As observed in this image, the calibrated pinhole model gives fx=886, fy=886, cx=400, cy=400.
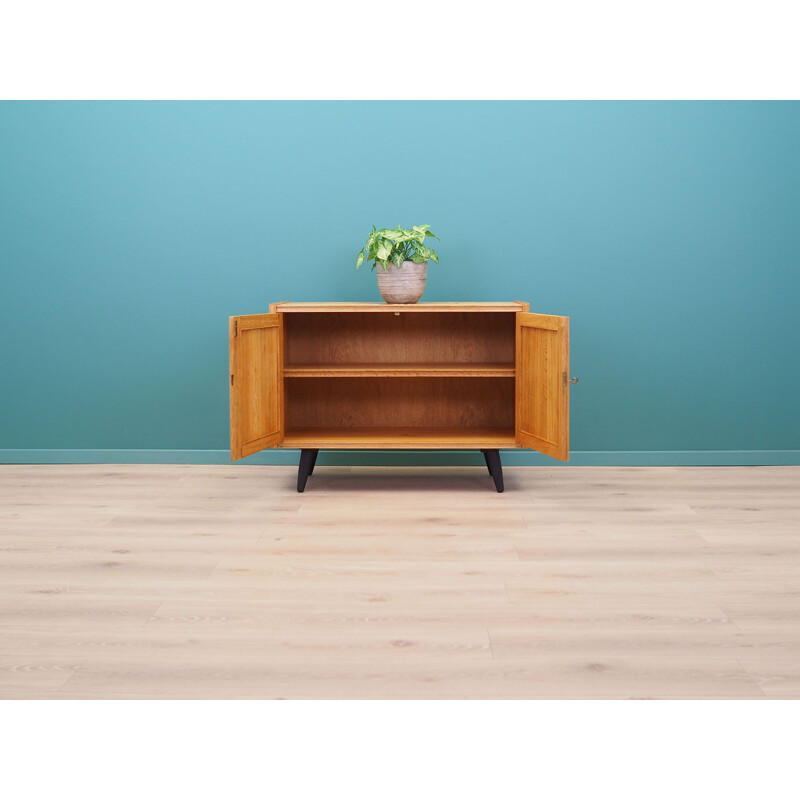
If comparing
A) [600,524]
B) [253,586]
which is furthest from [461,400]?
[253,586]

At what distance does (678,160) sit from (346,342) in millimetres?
1718

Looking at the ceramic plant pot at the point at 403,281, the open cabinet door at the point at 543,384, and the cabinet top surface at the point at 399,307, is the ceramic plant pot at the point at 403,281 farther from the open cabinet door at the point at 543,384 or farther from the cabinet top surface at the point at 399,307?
the open cabinet door at the point at 543,384

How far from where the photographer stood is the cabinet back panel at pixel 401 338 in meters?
4.00

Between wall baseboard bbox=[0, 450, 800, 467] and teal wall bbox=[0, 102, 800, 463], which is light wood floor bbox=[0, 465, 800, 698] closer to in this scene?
wall baseboard bbox=[0, 450, 800, 467]

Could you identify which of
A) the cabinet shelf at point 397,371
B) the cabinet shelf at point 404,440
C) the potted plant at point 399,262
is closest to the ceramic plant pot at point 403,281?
the potted plant at point 399,262

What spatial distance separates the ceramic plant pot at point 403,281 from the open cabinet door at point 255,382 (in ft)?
1.52

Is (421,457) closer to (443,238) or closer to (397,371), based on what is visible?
(397,371)

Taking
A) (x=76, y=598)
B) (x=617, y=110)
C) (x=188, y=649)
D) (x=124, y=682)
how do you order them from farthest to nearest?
1. (x=617, y=110)
2. (x=76, y=598)
3. (x=188, y=649)
4. (x=124, y=682)

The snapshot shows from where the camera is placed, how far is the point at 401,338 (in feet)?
13.1

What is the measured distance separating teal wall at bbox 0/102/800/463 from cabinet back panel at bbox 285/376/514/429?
249 mm

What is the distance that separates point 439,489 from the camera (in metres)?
3.67

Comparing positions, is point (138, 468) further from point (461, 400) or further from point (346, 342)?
point (461, 400)

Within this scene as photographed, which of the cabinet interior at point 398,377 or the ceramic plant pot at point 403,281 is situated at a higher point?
the ceramic plant pot at point 403,281

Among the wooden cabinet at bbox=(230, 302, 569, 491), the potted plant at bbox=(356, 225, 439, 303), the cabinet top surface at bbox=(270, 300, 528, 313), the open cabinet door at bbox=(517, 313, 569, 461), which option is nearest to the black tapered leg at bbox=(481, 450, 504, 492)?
the wooden cabinet at bbox=(230, 302, 569, 491)
